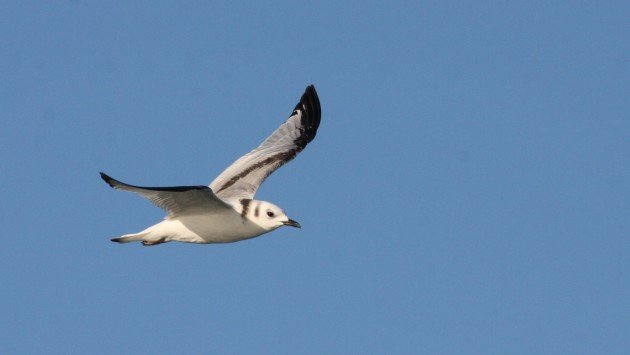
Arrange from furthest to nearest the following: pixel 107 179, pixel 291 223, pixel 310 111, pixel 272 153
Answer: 1. pixel 310 111
2. pixel 272 153
3. pixel 291 223
4. pixel 107 179

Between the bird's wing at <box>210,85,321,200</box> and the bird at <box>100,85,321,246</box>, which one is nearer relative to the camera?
the bird at <box>100,85,321,246</box>

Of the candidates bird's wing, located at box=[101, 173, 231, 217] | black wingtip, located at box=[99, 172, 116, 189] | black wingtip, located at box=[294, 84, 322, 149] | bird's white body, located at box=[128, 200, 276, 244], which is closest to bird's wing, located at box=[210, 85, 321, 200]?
black wingtip, located at box=[294, 84, 322, 149]

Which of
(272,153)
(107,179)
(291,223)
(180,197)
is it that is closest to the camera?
(107,179)

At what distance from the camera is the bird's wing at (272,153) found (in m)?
22.4

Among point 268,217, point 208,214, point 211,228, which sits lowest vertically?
point 211,228

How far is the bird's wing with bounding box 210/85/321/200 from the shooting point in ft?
73.6

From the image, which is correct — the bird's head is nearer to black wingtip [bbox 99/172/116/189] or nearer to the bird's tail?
the bird's tail

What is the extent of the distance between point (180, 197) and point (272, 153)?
523 centimetres

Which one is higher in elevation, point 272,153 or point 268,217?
point 272,153

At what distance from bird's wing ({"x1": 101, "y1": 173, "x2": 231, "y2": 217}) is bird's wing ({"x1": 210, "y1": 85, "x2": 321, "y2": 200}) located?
1.99m

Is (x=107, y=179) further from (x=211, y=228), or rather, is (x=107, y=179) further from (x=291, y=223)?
(x=291, y=223)

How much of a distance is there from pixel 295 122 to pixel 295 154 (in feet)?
6.57

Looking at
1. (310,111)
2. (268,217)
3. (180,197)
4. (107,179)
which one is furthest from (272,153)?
(107,179)

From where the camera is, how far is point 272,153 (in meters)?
24.0
